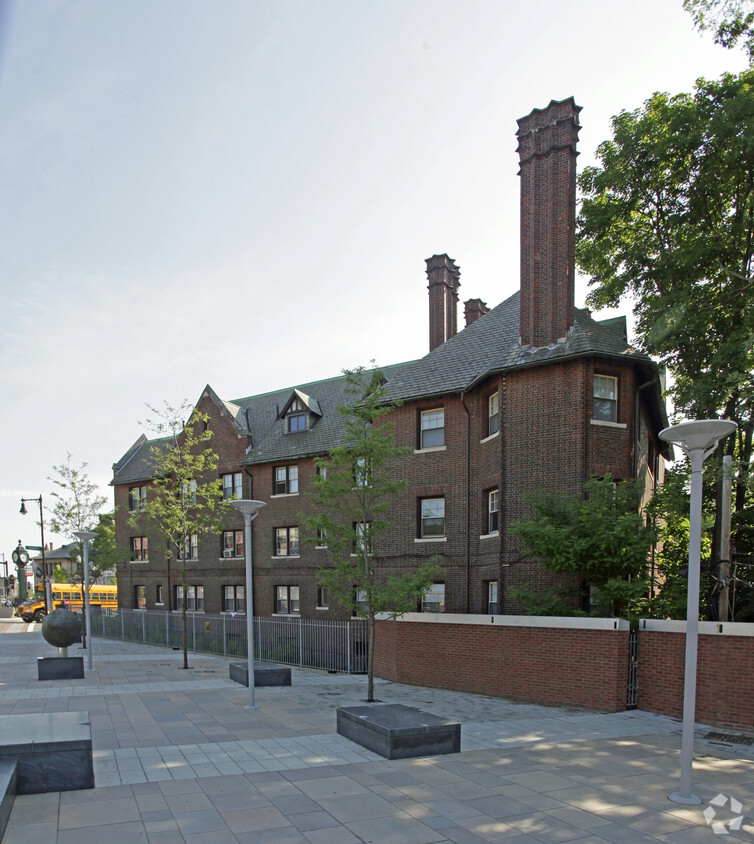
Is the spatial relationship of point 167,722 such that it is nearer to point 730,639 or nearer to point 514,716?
point 514,716

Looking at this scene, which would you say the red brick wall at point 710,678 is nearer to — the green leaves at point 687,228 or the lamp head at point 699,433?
Answer: the lamp head at point 699,433

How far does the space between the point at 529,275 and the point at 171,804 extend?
17.0 meters

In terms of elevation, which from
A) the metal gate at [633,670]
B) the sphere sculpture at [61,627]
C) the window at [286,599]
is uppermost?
the metal gate at [633,670]

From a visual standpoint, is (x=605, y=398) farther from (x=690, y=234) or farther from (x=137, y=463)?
(x=137, y=463)

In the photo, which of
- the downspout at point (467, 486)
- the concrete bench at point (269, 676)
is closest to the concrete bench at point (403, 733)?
the concrete bench at point (269, 676)

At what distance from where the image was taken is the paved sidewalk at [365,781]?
6828 mm

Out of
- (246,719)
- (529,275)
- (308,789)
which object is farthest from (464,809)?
(529,275)

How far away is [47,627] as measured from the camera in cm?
1933

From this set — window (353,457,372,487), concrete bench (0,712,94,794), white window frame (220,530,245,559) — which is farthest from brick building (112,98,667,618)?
concrete bench (0,712,94,794)

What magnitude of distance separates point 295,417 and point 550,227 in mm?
16304

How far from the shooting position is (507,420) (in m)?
19.7

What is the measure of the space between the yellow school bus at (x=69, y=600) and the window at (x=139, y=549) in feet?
27.5

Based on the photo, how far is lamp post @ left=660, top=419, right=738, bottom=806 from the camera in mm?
7773

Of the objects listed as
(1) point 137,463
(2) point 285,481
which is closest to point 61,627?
(2) point 285,481
